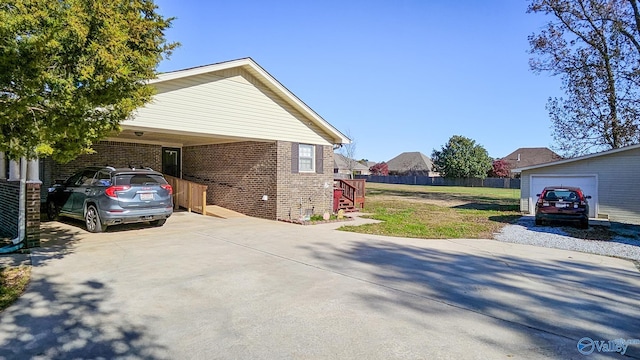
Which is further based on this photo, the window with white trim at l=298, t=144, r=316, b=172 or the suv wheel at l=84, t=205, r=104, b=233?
the window with white trim at l=298, t=144, r=316, b=172

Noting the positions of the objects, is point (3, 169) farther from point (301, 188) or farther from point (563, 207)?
point (563, 207)

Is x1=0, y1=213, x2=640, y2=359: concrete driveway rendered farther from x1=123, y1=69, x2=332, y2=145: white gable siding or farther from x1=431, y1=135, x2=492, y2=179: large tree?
x1=431, y1=135, x2=492, y2=179: large tree

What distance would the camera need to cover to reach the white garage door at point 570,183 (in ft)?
54.3

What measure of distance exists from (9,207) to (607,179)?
21.5 m

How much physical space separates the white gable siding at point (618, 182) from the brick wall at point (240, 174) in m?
14.5

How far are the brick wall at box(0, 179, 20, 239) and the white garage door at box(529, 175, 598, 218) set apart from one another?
65.5 feet

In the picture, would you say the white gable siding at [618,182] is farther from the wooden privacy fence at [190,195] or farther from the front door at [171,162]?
the front door at [171,162]

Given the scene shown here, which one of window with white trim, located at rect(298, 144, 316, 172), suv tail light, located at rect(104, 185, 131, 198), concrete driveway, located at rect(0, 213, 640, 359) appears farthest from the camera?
window with white trim, located at rect(298, 144, 316, 172)

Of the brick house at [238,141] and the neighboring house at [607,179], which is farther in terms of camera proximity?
the neighboring house at [607,179]

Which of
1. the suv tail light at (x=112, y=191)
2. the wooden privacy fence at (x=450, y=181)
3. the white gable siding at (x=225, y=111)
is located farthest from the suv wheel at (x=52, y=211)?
the wooden privacy fence at (x=450, y=181)

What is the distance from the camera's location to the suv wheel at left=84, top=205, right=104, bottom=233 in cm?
917

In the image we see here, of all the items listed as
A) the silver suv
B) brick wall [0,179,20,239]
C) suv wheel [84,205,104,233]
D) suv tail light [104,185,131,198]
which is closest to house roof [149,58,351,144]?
the silver suv

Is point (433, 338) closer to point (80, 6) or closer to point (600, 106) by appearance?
point (80, 6)

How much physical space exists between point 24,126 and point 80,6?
1802 millimetres
